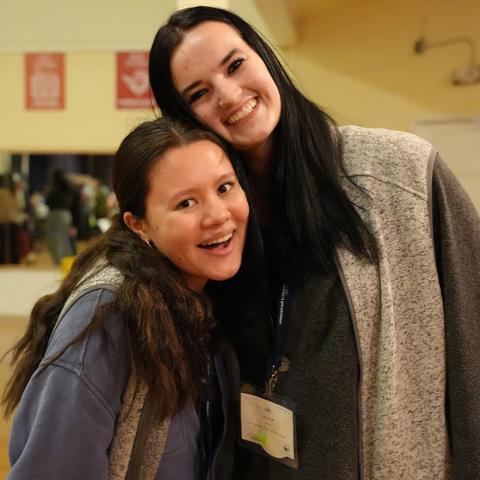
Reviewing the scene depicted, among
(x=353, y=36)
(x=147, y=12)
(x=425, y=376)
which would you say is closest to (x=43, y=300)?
(x=425, y=376)

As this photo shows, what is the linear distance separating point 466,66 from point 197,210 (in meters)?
4.72

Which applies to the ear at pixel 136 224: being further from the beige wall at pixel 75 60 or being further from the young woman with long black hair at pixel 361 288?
the beige wall at pixel 75 60

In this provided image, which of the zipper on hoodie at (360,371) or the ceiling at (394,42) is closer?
the zipper on hoodie at (360,371)

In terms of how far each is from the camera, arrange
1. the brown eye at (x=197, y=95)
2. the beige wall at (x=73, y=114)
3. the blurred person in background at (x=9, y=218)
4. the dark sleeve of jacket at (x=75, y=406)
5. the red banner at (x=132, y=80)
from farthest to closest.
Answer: the blurred person in background at (x=9, y=218) → the beige wall at (x=73, y=114) → the red banner at (x=132, y=80) → the brown eye at (x=197, y=95) → the dark sleeve of jacket at (x=75, y=406)

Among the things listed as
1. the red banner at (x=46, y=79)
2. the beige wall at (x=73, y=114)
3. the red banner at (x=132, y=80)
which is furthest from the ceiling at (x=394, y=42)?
the red banner at (x=46, y=79)

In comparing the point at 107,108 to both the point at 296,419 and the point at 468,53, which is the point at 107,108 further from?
the point at 296,419

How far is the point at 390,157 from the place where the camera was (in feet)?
3.64

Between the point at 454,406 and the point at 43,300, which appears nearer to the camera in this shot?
the point at 454,406

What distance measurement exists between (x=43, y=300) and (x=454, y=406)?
3.11 ft

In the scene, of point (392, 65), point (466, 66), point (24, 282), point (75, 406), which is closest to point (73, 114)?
point (24, 282)

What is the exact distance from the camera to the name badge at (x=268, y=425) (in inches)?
44.7

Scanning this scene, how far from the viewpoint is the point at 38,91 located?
5945 mm

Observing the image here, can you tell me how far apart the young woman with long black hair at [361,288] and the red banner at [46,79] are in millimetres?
5242

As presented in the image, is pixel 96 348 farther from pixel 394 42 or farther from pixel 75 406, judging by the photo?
pixel 394 42
